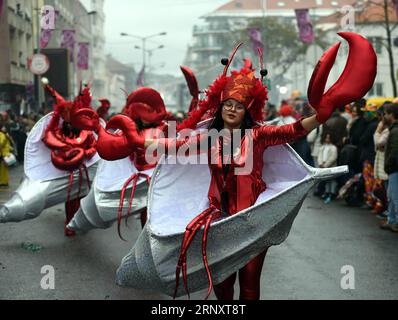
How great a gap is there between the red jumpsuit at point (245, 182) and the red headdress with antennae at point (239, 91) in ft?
0.56

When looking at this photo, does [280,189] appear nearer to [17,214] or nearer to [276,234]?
[276,234]

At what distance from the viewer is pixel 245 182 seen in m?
4.87

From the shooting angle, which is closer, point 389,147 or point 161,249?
point 161,249

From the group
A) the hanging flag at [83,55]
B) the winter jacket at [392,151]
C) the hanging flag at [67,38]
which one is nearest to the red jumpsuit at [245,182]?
the winter jacket at [392,151]

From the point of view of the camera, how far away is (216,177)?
499cm

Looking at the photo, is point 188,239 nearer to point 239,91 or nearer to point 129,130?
point 129,130

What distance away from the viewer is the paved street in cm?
638

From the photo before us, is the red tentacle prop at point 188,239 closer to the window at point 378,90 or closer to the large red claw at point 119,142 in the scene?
the large red claw at point 119,142

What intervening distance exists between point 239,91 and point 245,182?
1.94ft

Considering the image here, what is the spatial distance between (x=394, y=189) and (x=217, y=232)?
5.44 meters

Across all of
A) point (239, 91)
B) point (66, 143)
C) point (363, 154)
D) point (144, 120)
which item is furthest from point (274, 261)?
point (363, 154)

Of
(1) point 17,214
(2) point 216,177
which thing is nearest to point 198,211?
(2) point 216,177

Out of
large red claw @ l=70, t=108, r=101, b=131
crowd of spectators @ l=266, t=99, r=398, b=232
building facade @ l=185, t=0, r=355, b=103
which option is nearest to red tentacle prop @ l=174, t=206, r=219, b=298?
large red claw @ l=70, t=108, r=101, b=131

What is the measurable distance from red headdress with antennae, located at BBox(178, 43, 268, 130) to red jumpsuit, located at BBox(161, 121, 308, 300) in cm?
17
